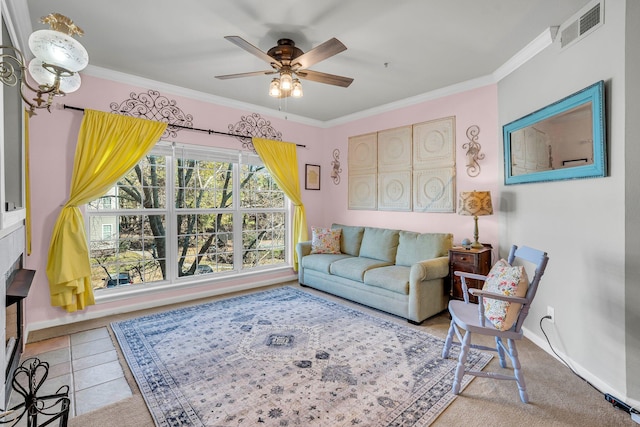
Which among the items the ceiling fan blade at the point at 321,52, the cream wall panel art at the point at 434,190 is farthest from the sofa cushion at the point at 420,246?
the ceiling fan blade at the point at 321,52

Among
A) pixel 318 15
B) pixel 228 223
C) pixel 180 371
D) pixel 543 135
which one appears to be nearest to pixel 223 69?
pixel 318 15

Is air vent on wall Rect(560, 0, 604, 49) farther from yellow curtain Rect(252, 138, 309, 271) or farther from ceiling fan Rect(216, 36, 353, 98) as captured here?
yellow curtain Rect(252, 138, 309, 271)

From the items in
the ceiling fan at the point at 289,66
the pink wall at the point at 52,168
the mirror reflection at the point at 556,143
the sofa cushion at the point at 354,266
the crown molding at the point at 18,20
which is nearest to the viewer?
the crown molding at the point at 18,20

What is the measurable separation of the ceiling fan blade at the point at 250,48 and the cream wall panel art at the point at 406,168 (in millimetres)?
2344

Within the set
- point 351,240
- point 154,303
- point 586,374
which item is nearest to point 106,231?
point 154,303

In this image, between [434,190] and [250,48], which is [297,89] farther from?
[434,190]

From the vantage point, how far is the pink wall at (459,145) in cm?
361

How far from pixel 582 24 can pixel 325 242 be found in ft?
11.5

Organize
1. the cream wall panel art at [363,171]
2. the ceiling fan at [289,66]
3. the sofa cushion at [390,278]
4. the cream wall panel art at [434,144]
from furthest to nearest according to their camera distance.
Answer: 1. the cream wall panel art at [363,171]
2. the cream wall panel art at [434,144]
3. the sofa cushion at [390,278]
4. the ceiling fan at [289,66]

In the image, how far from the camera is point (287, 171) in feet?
16.2

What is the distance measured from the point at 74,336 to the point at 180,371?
Result: 1417 mm

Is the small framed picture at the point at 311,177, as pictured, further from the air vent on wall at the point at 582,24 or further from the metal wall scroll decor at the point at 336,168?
the air vent on wall at the point at 582,24

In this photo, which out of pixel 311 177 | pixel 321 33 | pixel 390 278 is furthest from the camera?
pixel 311 177

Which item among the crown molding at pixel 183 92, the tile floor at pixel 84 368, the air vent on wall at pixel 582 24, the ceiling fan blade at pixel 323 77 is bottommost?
the tile floor at pixel 84 368
